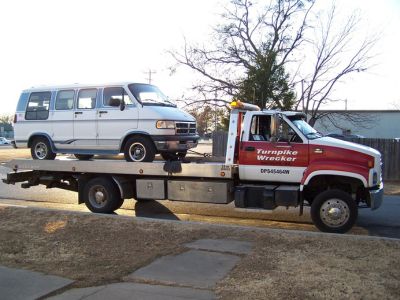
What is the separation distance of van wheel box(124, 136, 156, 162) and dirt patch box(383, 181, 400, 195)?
29.7ft

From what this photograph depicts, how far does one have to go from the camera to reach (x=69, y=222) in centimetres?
909

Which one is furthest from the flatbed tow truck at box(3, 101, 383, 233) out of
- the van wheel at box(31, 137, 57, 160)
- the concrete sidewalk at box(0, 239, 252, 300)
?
the concrete sidewalk at box(0, 239, 252, 300)

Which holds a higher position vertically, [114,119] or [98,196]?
[114,119]

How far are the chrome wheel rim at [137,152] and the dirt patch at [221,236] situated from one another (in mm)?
2081

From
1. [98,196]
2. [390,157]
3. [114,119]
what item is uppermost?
[114,119]

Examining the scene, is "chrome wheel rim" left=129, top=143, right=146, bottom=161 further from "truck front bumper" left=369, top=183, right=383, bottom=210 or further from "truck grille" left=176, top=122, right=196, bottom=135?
"truck front bumper" left=369, top=183, right=383, bottom=210

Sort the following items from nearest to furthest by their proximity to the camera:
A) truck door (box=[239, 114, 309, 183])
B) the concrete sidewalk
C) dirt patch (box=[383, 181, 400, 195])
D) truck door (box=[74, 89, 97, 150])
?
the concrete sidewalk → truck door (box=[239, 114, 309, 183]) → truck door (box=[74, 89, 97, 150]) → dirt patch (box=[383, 181, 400, 195])

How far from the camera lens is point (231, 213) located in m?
11.9

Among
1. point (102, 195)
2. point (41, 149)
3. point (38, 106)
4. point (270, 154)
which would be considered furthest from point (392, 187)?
point (38, 106)

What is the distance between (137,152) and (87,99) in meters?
1.80

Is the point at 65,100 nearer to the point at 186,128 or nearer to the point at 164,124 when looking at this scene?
the point at 164,124

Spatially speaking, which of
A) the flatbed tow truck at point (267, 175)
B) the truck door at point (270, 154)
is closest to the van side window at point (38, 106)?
the flatbed tow truck at point (267, 175)

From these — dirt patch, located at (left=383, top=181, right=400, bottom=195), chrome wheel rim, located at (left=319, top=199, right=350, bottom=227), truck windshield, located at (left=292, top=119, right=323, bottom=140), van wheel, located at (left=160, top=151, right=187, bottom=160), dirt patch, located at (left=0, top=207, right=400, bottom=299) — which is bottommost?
dirt patch, located at (left=0, top=207, right=400, bottom=299)

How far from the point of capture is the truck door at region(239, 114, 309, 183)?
31.8 ft
